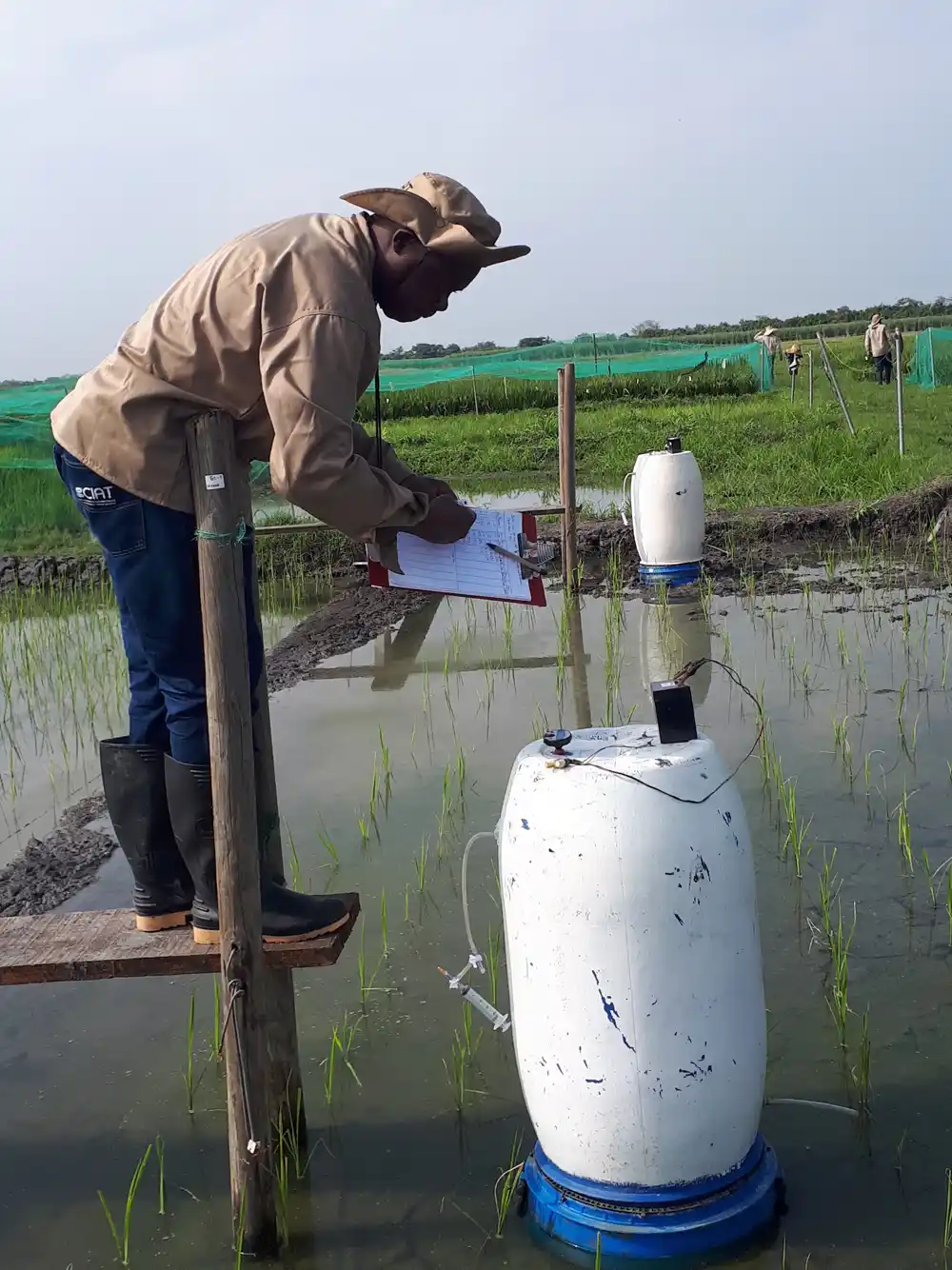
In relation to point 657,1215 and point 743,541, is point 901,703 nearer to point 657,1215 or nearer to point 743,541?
point 657,1215

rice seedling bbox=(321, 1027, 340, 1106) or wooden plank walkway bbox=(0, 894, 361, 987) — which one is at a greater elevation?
wooden plank walkway bbox=(0, 894, 361, 987)

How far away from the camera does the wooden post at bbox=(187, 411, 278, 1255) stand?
81.5 inches

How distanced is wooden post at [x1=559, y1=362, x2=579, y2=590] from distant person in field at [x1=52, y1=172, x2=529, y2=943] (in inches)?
209

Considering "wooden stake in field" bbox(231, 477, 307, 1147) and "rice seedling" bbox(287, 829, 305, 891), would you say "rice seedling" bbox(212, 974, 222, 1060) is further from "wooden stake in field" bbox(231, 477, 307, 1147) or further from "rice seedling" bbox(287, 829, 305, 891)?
"rice seedling" bbox(287, 829, 305, 891)

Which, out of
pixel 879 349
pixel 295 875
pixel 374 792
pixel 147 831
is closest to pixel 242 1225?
pixel 147 831

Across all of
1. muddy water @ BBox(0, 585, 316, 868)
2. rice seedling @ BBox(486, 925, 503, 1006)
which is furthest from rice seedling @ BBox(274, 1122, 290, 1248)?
muddy water @ BBox(0, 585, 316, 868)

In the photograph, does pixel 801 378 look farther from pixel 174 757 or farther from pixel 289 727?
pixel 174 757

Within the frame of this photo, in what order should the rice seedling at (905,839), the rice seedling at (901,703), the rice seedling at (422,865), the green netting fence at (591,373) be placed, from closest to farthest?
1. the rice seedling at (905,839)
2. the rice seedling at (422,865)
3. the rice seedling at (901,703)
4. the green netting fence at (591,373)

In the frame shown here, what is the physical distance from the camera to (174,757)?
2221 mm

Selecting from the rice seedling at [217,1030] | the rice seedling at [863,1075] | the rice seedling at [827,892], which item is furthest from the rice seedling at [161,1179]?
the rice seedling at [827,892]

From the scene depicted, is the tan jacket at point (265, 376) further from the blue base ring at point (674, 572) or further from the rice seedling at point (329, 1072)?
the blue base ring at point (674, 572)

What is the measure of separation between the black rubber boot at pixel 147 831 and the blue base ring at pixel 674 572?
5.29m

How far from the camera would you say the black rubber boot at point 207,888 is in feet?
7.23

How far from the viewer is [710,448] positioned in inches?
517
